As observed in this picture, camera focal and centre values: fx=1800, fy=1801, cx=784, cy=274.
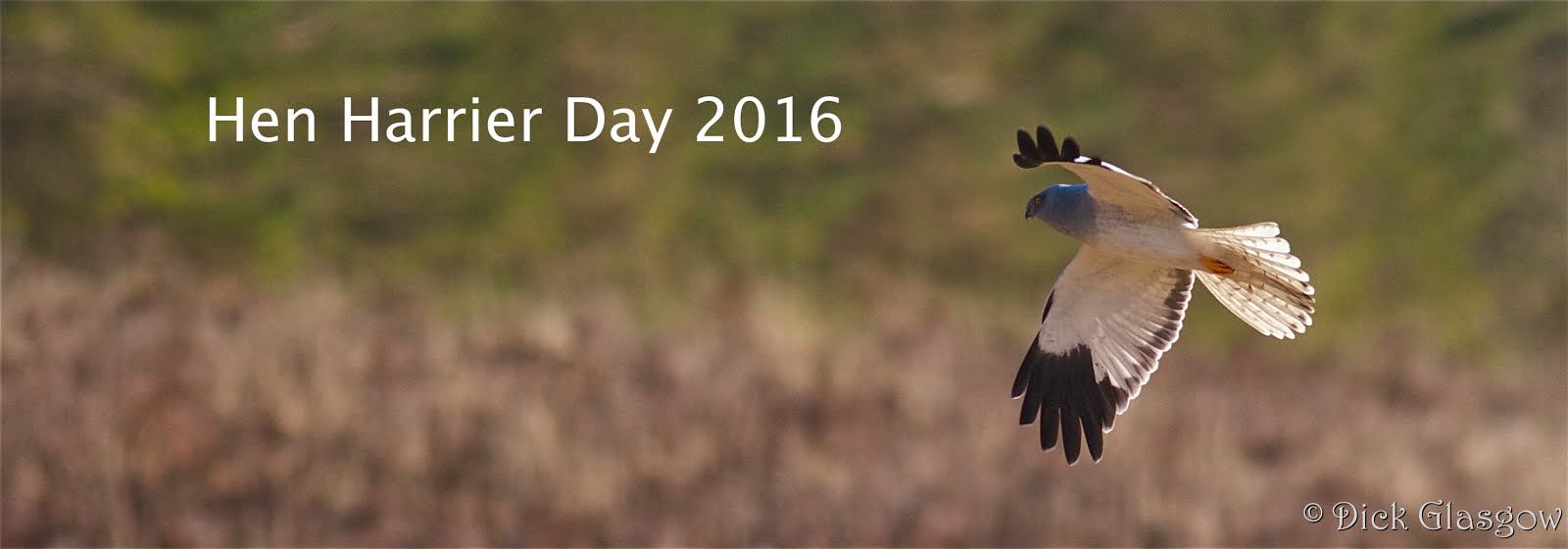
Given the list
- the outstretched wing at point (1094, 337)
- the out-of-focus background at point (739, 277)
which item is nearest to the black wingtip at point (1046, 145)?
the outstretched wing at point (1094, 337)

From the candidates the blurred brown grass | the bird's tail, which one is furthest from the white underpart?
the blurred brown grass

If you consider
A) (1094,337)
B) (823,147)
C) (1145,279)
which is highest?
(823,147)

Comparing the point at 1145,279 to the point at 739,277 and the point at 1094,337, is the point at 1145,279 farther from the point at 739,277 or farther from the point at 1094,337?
the point at 739,277

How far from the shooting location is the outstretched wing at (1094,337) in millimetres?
3215

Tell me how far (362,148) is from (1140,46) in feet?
17.3

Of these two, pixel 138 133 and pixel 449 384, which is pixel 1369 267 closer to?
pixel 449 384

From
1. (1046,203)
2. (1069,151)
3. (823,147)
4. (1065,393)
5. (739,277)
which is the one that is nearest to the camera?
(1069,151)

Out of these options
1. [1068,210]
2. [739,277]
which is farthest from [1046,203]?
[739,277]

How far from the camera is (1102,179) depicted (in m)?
2.29

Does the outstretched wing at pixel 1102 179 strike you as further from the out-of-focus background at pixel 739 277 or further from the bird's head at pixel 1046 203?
the out-of-focus background at pixel 739 277

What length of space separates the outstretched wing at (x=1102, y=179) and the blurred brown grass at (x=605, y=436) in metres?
6.49

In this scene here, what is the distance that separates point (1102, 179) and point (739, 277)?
9.27m

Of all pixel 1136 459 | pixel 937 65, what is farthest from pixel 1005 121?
pixel 1136 459

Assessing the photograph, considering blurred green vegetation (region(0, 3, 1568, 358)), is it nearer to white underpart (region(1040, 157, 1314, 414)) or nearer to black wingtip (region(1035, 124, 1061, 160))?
white underpart (region(1040, 157, 1314, 414))
